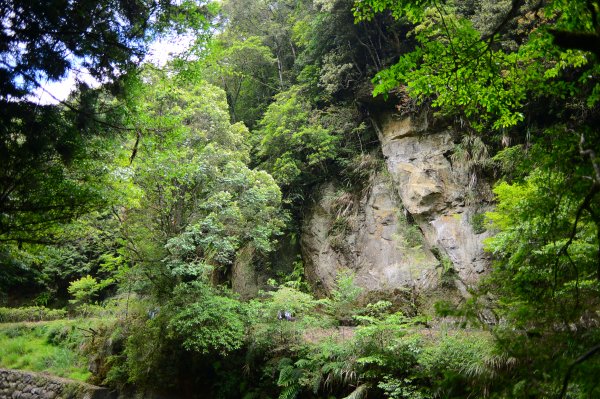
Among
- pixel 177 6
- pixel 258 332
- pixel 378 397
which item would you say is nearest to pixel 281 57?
pixel 177 6

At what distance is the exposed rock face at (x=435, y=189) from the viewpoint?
11.4 meters

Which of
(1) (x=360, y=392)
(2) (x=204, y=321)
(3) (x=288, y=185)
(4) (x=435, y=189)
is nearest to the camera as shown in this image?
(1) (x=360, y=392)

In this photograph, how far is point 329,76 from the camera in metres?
14.9

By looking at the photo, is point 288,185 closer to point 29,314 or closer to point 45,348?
point 45,348

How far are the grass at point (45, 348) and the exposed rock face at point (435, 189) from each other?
12604 mm


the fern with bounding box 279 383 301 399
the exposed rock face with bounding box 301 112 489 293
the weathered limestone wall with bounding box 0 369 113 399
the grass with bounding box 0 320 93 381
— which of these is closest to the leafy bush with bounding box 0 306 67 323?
the grass with bounding box 0 320 93 381

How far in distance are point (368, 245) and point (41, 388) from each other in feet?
40.1

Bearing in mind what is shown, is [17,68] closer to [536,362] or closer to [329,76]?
[536,362]

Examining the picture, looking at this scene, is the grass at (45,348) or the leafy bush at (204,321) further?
the grass at (45,348)

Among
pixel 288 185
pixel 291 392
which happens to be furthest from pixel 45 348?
pixel 291 392

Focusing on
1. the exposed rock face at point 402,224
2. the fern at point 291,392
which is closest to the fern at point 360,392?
the fern at point 291,392

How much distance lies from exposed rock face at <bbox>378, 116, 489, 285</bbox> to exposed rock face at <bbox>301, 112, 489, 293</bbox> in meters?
0.03

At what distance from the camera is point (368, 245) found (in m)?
13.6

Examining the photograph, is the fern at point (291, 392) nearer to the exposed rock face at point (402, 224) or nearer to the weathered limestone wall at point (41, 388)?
the exposed rock face at point (402, 224)
